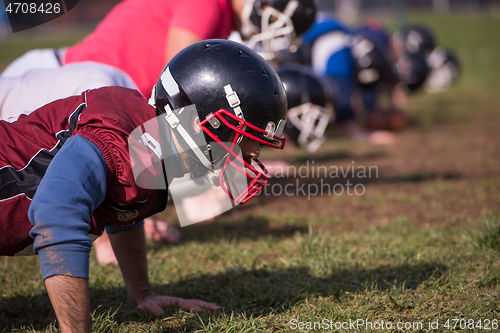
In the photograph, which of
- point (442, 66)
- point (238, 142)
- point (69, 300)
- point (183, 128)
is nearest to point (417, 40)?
point (442, 66)

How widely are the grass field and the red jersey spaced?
1.97ft

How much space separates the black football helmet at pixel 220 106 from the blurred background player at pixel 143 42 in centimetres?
79

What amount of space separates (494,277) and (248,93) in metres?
1.72

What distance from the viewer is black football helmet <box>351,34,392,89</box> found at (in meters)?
7.02

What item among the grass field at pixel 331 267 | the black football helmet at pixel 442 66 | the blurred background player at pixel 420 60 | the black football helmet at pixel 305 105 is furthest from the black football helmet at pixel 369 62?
the black football helmet at pixel 442 66

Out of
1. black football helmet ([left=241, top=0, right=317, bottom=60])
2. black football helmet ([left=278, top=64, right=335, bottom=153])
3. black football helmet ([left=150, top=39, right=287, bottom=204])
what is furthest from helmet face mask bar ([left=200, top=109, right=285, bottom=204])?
black football helmet ([left=278, top=64, right=335, bottom=153])

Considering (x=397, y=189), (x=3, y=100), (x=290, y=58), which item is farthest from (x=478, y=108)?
(x=3, y=100)

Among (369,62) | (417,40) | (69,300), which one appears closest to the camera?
(69,300)

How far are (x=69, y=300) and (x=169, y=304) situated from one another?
0.90 m

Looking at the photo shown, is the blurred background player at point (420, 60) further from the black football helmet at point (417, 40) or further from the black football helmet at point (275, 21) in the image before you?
the black football helmet at point (275, 21)

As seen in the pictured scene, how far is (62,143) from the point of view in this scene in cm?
179

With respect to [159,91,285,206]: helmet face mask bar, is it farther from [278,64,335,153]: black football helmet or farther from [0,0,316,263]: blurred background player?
[278,64,335,153]: black football helmet

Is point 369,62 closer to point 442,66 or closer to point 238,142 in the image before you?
point 442,66

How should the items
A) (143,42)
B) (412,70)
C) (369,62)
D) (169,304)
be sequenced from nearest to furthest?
(169,304) → (143,42) → (369,62) → (412,70)
